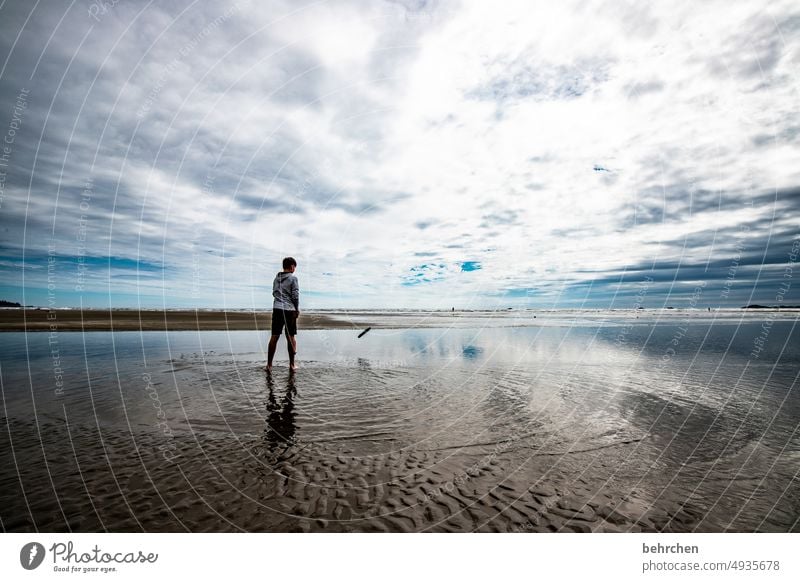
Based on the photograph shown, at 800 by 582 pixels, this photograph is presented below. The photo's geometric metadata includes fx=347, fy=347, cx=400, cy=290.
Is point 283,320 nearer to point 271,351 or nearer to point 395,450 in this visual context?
point 271,351

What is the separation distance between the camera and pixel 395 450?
17.7 ft

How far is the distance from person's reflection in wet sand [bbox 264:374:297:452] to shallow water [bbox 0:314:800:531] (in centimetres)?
5

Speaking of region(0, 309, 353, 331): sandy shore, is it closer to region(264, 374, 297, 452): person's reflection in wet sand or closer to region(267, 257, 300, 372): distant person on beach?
region(267, 257, 300, 372): distant person on beach

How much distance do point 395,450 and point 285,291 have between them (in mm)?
7929

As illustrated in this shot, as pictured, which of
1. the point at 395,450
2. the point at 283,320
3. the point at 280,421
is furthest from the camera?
the point at 283,320

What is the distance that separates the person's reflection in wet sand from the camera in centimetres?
561

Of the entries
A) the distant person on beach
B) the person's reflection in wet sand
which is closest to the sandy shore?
the distant person on beach

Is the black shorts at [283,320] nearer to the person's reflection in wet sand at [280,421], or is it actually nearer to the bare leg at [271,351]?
the bare leg at [271,351]

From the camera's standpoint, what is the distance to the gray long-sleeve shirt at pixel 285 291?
465 inches

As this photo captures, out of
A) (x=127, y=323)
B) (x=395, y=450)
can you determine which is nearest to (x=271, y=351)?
(x=395, y=450)

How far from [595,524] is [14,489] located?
670 cm
